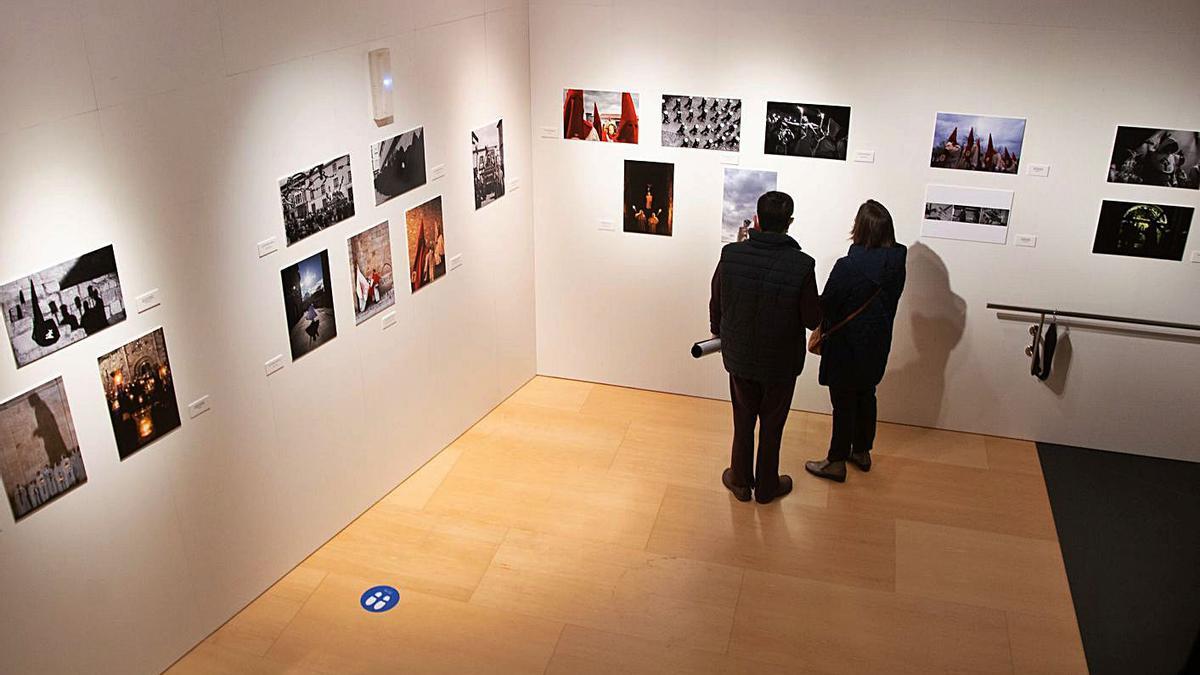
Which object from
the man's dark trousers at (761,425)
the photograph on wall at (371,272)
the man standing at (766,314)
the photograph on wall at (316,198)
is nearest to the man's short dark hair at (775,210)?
the man standing at (766,314)

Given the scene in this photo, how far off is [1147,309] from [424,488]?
16.3 feet

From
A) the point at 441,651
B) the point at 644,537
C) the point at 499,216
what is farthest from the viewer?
the point at 499,216

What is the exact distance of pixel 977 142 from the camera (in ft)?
22.6

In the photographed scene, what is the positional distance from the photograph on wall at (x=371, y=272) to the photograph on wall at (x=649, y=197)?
2.16 meters

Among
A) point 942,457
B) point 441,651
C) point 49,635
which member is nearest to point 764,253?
point 942,457

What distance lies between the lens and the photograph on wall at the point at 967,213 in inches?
275

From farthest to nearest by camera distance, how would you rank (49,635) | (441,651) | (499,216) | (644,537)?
(499,216) < (644,537) < (441,651) < (49,635)

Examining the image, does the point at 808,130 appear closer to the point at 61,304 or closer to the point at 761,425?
the point at 761,425

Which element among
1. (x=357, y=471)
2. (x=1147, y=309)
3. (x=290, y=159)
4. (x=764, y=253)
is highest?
(x=290, y=159)

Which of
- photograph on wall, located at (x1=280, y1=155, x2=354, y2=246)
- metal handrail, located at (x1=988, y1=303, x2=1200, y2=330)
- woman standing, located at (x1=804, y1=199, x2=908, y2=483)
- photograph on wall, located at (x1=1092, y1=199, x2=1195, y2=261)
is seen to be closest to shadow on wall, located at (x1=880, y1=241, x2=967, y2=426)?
metal handrail, located at (x1=988, y1=303, x2=1200, y2=330)

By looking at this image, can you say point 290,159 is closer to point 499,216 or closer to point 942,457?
point 499,216

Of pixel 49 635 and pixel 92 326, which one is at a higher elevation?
pixel 92 326

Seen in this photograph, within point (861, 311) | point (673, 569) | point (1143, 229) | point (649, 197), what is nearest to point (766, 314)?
point (861, 311)

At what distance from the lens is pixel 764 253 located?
5.95 metres
